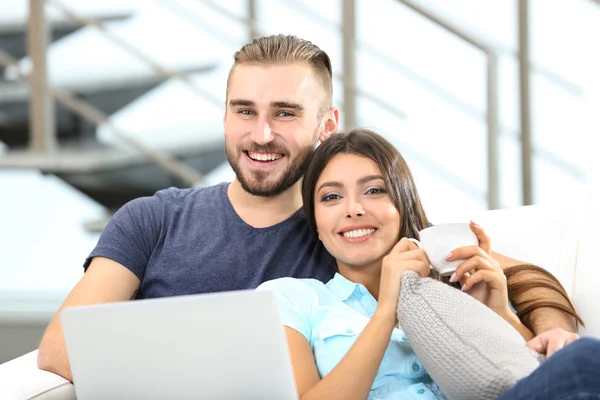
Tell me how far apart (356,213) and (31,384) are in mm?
688

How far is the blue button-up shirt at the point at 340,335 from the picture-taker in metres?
1.71

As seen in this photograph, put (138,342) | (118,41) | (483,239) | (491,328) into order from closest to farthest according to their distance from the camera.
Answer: (138,342) → (491,328) → (483,239) → (118,41)

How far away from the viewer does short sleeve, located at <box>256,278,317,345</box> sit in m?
1.73

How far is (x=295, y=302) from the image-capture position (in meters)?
1.77

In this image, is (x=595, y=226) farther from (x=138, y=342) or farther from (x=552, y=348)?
(x=138, y=342)

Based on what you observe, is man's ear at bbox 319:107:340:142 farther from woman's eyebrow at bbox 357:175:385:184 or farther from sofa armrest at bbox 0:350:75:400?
sofa armrest at bbox 0:350:75:400

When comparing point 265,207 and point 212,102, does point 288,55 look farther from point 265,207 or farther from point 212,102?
point 212,102

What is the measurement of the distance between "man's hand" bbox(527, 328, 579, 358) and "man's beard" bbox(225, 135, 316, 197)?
66 centimetres

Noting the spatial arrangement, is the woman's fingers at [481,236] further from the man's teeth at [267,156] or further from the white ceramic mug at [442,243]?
the man's teeth at [267,156]

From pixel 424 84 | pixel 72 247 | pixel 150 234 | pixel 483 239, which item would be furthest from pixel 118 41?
pixel 483 239

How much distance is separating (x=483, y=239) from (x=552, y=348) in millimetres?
225

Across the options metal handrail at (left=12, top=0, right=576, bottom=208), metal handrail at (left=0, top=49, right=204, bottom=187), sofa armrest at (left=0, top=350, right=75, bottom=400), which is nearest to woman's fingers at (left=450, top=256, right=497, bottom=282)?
sofa armrest at (left=0, top=350, right=75, bottom=400)

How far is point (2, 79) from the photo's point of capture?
382 centimetres

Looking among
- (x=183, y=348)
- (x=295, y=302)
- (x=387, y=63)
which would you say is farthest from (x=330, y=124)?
(x=387, y=63)
